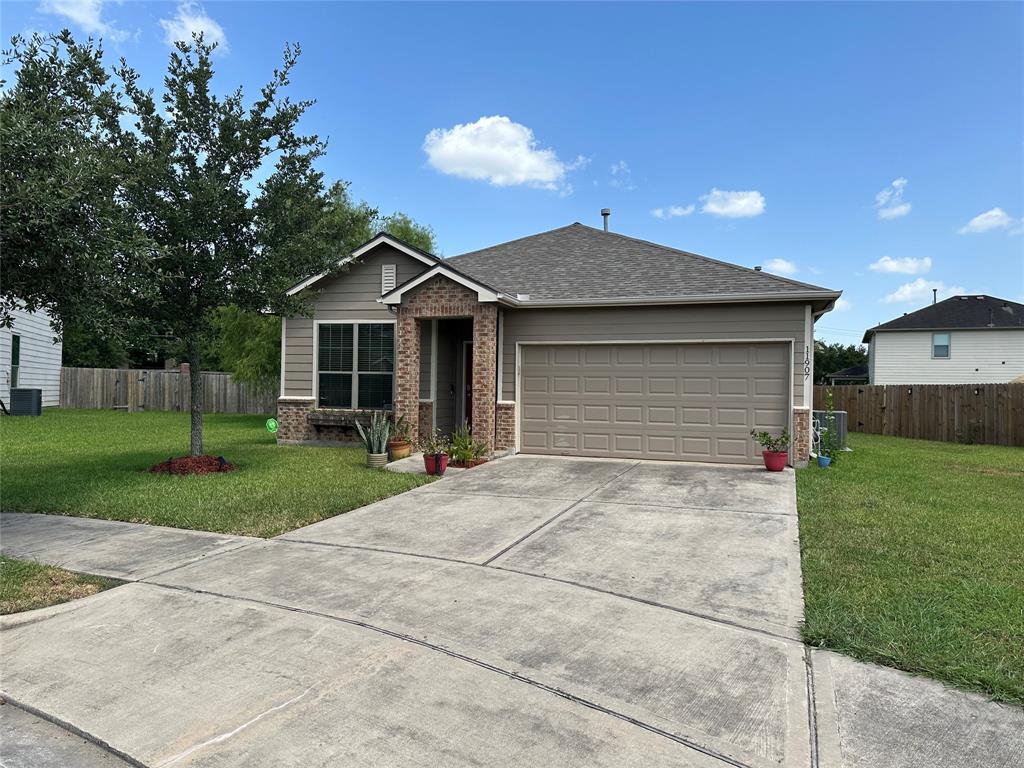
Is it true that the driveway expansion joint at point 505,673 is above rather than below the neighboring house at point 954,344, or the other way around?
below

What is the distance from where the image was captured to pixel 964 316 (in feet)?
96.0

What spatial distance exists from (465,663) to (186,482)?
7.11m

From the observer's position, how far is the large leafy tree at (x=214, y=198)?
962cm

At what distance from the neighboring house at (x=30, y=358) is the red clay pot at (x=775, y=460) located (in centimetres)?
1974

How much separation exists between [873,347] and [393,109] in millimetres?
25202

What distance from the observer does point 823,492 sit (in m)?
8.63

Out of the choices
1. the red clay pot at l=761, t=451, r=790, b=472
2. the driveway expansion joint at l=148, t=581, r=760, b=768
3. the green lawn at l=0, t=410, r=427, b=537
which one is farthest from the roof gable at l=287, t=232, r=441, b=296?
the driveway expansion joint at l=148, t=581, r=760, b=768

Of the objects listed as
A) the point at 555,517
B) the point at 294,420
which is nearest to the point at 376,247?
the point at 294,420

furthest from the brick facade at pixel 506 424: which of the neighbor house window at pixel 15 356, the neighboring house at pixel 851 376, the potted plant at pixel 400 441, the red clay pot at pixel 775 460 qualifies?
the neighboring house at pixel 851 376

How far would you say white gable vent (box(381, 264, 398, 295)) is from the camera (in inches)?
533

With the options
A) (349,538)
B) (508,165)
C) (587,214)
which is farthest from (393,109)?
(349,538)

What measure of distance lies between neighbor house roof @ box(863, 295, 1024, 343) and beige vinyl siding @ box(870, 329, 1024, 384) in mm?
271

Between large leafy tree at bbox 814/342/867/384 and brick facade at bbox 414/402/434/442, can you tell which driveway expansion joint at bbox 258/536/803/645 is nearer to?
brick facade at bbox 414/402/434/442

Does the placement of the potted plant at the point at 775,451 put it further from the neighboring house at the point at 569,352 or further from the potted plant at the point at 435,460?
the potted plant at the point at 435,460
